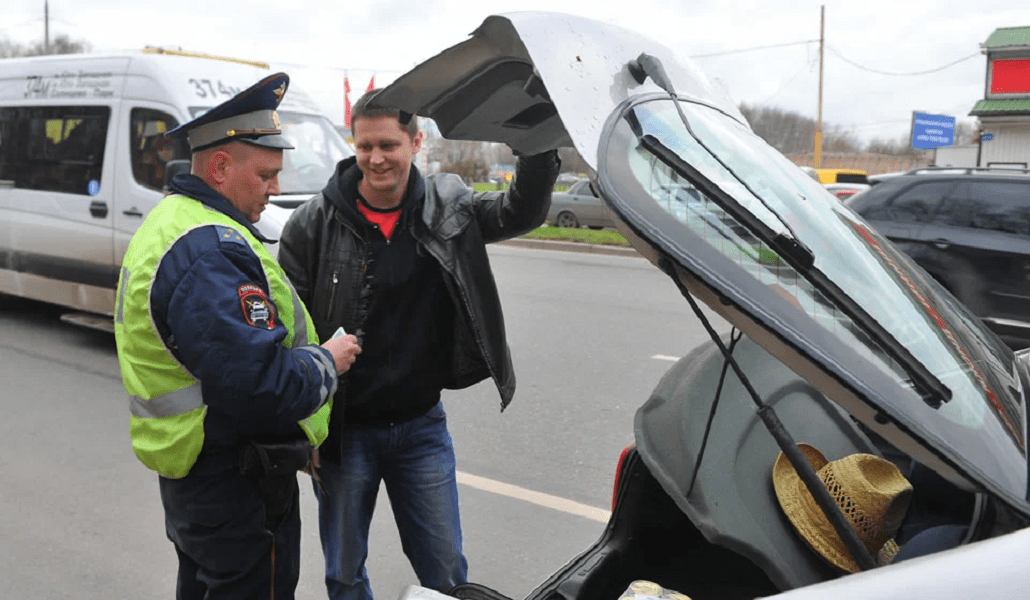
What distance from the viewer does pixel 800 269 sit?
1.31 m

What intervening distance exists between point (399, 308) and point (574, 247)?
1398 cm

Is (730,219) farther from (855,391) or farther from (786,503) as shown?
(786,503)

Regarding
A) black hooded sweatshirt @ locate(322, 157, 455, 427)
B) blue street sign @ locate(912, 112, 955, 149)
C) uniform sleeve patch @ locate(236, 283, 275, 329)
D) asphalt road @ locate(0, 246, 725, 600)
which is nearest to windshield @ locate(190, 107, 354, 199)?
asphalt road @ locate(0, 246, 725, 600)

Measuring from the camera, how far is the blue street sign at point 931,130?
39.8 metres

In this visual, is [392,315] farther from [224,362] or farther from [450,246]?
[224,362]

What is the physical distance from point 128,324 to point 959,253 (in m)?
7.07

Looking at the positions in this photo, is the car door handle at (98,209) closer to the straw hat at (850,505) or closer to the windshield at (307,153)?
the windshield at (307,153)

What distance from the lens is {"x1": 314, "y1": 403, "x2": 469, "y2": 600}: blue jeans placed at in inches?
99.1

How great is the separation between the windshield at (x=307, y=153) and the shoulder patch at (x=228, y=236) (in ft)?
15.7

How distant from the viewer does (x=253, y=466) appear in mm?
2027

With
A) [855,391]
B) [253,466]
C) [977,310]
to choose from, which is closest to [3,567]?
[253,466]

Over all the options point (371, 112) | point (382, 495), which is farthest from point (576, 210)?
point (371, 112)

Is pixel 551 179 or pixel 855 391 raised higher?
pixel 551 179

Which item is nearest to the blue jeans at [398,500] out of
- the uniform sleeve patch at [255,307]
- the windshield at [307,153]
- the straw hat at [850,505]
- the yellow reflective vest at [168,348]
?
the yellow reflective vest at [168,348]
